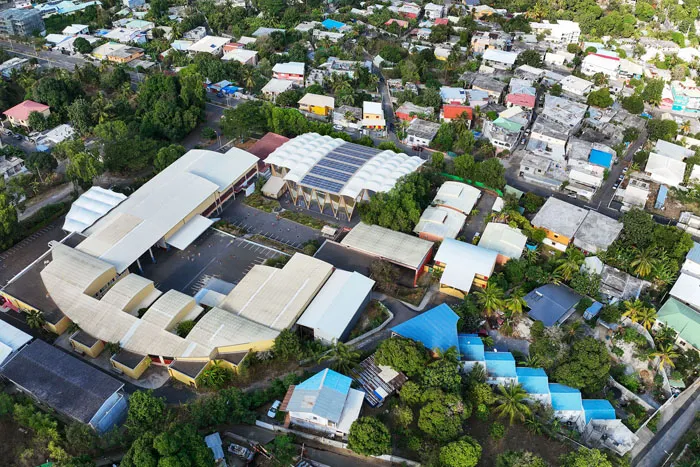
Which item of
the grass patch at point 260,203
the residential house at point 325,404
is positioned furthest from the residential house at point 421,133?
the residential house at point 325,404

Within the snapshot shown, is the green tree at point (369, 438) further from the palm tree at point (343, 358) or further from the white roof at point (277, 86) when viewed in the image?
the white roof at point (277, 86)

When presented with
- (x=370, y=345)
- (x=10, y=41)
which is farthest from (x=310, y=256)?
(x=10, y=41)

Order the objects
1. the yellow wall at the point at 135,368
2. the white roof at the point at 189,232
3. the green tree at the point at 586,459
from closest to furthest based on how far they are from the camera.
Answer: the green tree at the point at 586,459 → the yellow wall at the point at 135,368 → the white roof at the point at 189,232

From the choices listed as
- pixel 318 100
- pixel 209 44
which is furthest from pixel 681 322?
pixel 209 44

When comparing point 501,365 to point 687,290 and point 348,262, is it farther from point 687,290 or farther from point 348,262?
point 687,290

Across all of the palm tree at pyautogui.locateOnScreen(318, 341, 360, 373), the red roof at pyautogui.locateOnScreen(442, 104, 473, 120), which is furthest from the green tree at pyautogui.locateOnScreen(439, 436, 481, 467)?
the red roof at pyautogui.locateOnScreen(442, 104, 473, 120)

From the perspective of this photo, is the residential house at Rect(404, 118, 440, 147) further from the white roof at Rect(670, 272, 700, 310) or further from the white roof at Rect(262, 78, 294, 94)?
the white roof at Rect(670, 272, 700, 310)
